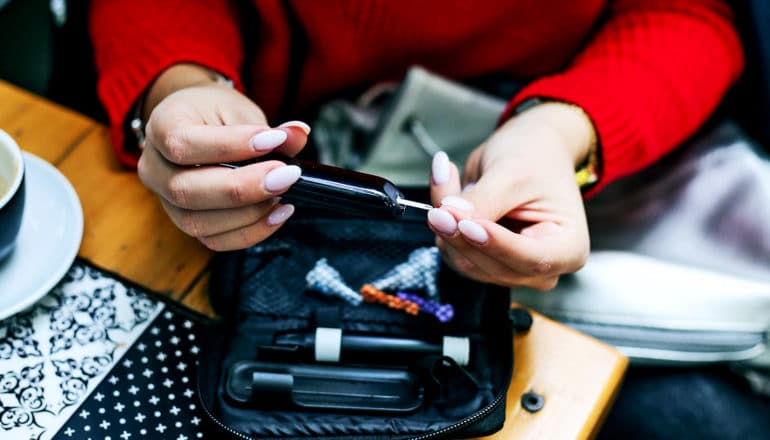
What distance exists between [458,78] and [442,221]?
0.36m

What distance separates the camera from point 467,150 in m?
0.78

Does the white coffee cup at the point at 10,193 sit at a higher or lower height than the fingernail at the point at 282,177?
lower

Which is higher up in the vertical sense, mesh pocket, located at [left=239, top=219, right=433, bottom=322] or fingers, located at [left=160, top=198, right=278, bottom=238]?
fingers, located at [left=160, top=198, right=278, bottom=238]

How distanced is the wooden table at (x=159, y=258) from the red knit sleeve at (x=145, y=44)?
0.04 meters

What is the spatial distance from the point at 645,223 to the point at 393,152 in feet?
0.95

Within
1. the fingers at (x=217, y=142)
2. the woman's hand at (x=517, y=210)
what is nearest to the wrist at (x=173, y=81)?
the fingers at (x=217, y=142)

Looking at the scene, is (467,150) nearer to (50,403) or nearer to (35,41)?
(50,403)

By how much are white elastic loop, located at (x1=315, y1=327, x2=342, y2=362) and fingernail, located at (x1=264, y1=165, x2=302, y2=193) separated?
12 cm

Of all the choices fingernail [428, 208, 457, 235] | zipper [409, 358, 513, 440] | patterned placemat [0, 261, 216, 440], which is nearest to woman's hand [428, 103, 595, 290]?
fingernail [428, 208, 457, 235]

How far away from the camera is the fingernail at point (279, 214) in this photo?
500 mm

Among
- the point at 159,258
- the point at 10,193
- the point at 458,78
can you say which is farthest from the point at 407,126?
the point at 10,193

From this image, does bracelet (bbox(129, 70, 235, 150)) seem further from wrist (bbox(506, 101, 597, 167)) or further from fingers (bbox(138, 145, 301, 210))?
wrist (bbox(506, 101, 597, 167))

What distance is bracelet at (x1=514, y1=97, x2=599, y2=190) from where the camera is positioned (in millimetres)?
633

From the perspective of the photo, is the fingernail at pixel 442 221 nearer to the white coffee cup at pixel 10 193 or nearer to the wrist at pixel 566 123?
the wrist at pixel 566 123
